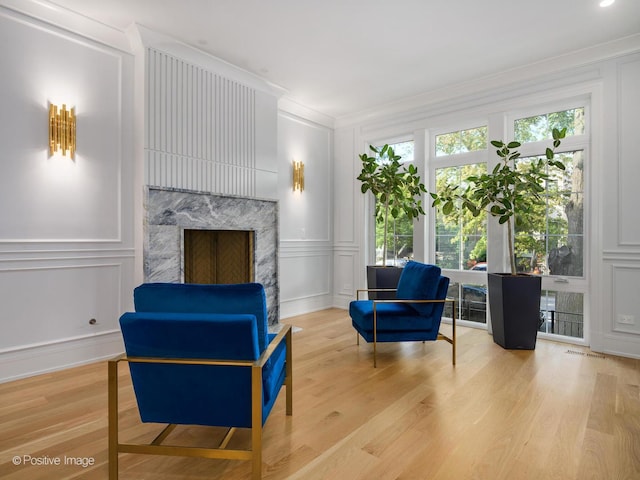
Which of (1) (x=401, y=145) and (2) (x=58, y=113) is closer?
(2) (x=58, y=113)

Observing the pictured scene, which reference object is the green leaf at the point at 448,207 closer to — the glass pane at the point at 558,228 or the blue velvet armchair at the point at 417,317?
the glass pane at the point at 558,228

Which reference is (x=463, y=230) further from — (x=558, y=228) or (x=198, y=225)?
(x=198, y=225)

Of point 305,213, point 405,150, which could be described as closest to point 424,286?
point 305,213

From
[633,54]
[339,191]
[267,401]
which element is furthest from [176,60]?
[633,54]

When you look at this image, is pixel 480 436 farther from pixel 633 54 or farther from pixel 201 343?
pixel 633 54

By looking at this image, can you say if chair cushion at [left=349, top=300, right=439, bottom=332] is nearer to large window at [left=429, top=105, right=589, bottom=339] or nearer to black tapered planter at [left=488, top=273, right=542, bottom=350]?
black tapered planter at [left=488, top=273, right=542, bottom=350]

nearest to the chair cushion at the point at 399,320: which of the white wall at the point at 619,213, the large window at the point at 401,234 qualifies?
the white wall at the point at 619,213

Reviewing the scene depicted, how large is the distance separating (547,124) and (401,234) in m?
2.25

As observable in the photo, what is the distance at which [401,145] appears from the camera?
5566 millimetres

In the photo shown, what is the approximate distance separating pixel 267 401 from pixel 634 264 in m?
3.76

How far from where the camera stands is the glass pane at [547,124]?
4023 mm

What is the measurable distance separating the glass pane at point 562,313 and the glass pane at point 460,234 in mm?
825

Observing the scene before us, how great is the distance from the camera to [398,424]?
2.24m

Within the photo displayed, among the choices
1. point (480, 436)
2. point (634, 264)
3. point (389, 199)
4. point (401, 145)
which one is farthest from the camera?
point (401, 145)
